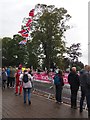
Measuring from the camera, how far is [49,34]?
59.3 metres

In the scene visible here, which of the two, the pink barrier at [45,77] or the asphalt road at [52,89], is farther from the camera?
the pink barrier at [45,77]

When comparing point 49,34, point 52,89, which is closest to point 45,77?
point 52,89

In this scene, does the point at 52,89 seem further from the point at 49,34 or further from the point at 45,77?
the point at 49,34

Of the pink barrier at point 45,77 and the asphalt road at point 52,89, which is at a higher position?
the pink barrier at point 45,77

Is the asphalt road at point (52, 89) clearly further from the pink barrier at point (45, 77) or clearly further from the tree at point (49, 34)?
the tree at point (49, 34)

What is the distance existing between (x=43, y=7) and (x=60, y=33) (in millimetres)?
5586

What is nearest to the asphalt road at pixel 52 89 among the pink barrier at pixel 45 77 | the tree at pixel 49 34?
the pink barrier at pixel 45 77

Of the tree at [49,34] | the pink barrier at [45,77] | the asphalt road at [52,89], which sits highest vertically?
the tree at [49,34]

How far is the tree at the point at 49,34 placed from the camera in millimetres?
58750

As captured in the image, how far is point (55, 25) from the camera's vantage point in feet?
197

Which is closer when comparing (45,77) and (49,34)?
(45,77)

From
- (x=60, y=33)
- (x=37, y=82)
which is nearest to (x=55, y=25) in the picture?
(x=60, y=33)

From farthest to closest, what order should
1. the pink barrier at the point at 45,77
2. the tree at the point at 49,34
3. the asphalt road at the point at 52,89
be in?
the tree at the point at 49,34 → the pink barrier at the point at 45,77 → the asphalt road at the point at 52,89

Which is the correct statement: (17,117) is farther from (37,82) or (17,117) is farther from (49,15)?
(49,15)
